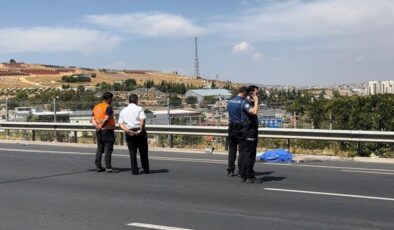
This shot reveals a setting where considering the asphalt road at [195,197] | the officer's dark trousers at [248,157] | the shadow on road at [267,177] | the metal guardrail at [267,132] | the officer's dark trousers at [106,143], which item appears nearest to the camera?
the asphalt road at [195,197]

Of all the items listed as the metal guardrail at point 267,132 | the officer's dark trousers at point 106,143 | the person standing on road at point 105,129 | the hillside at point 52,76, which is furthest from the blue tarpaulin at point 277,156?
the hillside at point 52,76

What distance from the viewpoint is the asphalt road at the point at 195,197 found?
7246 millimetres

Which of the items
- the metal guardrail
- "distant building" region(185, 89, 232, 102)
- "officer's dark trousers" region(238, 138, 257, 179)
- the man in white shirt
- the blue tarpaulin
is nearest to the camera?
"officer's dark trousers" region(238, 138, 257, 179)

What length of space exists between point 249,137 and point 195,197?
194 cm

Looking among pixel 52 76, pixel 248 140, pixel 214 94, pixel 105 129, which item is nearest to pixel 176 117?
pixel 214 94

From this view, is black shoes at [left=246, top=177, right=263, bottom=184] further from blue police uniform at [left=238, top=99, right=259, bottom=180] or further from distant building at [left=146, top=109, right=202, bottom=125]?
distant building at [left=146, top=109, right=202, bottom=125]

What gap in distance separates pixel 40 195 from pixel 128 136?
2725mm

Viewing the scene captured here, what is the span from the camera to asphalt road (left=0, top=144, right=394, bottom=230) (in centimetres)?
725

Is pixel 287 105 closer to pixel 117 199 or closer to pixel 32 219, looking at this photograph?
pixel 117 199

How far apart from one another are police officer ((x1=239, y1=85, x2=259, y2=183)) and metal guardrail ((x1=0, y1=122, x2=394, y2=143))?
5.43 m

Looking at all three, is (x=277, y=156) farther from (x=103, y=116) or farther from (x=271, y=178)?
(x=103, y=116)

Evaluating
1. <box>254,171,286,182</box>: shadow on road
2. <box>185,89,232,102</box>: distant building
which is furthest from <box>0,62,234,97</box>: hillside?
<box>254,171,286,182</box>: shadow on road

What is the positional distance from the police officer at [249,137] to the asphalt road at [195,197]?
0.29m

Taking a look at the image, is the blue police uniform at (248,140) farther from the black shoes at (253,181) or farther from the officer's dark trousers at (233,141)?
the officer's dark trousers at (233,141)
